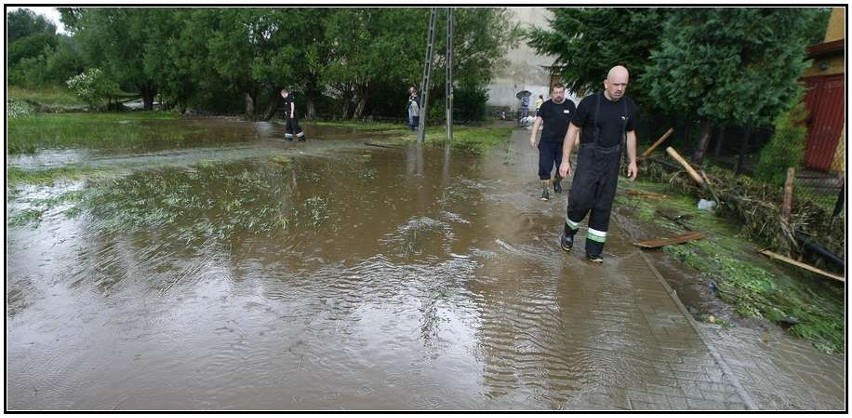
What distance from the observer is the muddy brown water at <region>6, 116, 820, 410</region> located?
9.05ft

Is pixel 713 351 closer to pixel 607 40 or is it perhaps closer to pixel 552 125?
pixel 552 125

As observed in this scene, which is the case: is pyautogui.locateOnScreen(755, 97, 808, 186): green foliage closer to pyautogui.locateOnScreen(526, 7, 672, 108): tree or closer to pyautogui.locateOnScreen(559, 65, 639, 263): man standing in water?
pyautogui.locateOnScreen(526, 7, 672, 108): tree

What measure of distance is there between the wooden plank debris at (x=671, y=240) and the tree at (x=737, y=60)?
4.75m

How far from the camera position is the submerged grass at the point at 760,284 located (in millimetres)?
3955

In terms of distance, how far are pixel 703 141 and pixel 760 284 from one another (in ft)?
24.3

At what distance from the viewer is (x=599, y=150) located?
4.84m

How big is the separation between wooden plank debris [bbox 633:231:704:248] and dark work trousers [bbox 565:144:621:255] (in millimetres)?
978

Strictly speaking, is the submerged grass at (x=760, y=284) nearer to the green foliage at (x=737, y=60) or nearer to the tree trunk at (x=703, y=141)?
the green foliage at (x=737, y=60)

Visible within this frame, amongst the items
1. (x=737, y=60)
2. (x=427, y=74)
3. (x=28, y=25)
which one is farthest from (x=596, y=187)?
(x=28, y=25)

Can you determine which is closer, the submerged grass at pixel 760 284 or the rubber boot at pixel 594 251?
the submerged grass at pixel 760 284

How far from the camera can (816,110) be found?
1197 centimetres

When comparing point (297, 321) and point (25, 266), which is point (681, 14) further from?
point (25, 266)

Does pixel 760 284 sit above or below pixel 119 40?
below

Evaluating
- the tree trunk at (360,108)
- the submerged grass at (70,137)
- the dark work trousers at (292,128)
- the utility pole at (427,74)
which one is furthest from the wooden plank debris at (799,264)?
the tree trunk at (360,108)
